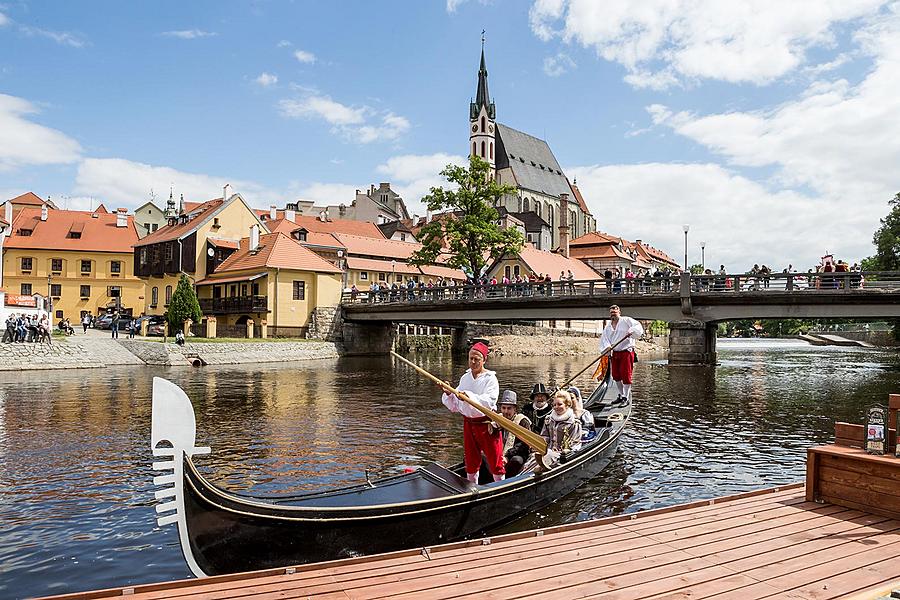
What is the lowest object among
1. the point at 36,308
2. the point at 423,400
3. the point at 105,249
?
the point at 423,400

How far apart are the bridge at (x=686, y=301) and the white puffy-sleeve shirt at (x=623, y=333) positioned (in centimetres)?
2049

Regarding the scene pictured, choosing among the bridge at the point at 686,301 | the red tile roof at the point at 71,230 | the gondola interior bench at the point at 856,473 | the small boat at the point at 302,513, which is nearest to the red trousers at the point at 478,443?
the small boat at the point at 302,513

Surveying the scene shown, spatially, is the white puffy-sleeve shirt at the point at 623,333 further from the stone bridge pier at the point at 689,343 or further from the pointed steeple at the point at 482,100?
the pointed steeple at the point at 482,100

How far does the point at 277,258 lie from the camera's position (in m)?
52.3

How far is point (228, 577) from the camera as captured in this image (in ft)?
17.0

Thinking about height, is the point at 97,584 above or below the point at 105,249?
below

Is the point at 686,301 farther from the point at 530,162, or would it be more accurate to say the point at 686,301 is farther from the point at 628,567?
the point at 530,162

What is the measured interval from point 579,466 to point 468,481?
271 centimetres

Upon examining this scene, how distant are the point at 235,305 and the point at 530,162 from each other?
78876 mm

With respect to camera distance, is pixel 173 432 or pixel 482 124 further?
pixel 482 124

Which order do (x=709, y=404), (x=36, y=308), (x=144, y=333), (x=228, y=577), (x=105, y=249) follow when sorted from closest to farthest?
(x=228, y=577) → (x=709, y=404) → (x=36, y=308) → (x=144, y=333) → (x=105, y=249)

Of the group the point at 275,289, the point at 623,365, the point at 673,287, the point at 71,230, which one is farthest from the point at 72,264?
the point at 623,365

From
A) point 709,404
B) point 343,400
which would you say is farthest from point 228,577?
point 709,404

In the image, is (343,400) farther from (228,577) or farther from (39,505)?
(228,577)
